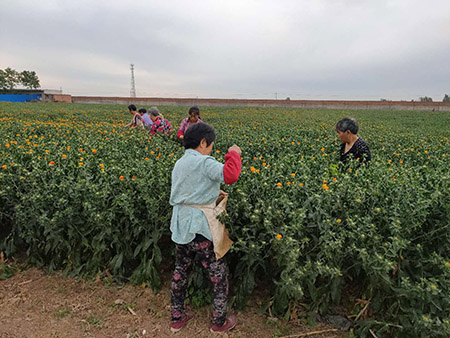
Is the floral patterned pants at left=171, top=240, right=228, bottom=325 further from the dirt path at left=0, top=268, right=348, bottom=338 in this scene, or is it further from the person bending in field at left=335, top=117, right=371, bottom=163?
the person bending in field at left=335, top=117, right=371, bottom=163

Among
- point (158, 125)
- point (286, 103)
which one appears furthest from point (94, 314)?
point (286, 103)

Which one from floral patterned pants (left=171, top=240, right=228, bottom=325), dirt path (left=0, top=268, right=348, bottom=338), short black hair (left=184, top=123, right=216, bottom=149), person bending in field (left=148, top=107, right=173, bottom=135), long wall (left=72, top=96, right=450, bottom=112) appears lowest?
dirt path (left=0, top=268, right=348, bottom=338)

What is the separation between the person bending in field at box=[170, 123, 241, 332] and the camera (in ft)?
6.95

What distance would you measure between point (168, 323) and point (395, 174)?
255cm

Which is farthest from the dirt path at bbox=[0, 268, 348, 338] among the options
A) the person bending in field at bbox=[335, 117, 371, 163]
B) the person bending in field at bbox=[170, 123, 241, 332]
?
the person bending in field at bbox=[335, 117, 371, 163]

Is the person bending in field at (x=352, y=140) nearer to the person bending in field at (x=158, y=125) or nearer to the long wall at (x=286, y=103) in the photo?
the person bending in field at (x=158, y=125)

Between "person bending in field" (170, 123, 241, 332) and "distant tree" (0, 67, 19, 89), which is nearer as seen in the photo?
"person bending in field" (170, 123, 241, 332)

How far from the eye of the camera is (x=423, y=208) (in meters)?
2.28

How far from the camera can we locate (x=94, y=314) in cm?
262

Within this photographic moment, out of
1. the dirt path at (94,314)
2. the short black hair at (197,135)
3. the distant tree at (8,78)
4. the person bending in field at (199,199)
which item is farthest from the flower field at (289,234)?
the distant tree at (8,78)

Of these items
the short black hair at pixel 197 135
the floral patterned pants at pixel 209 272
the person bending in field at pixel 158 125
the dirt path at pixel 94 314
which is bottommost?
the dirt path at pixel 94 314

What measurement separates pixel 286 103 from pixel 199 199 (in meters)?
45.2

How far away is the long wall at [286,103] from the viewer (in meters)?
40.6

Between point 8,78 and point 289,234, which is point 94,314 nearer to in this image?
point 289,234
